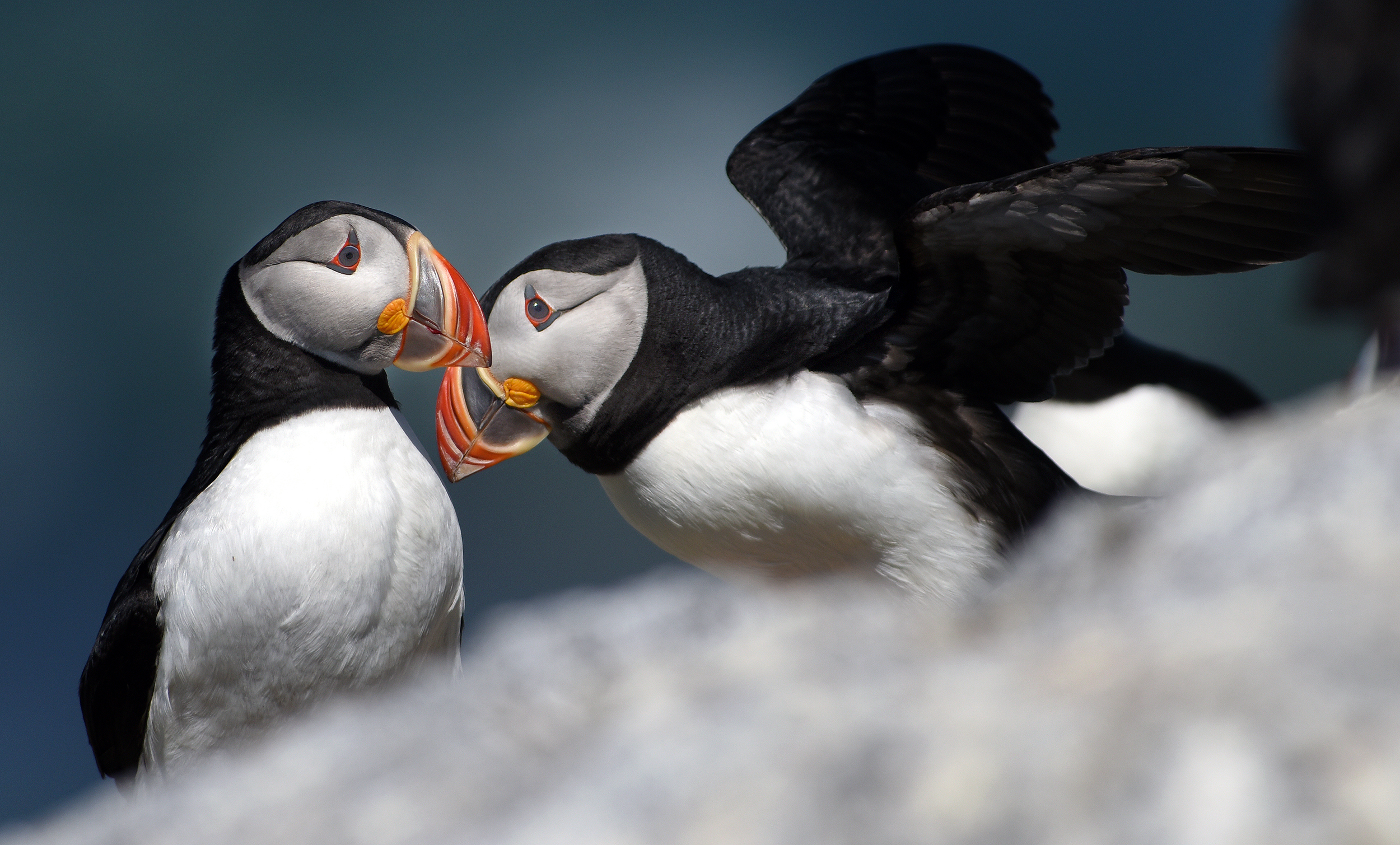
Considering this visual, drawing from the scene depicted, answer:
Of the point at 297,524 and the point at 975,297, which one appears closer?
the point at 297,524

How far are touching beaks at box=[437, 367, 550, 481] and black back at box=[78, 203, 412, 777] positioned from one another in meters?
0.23

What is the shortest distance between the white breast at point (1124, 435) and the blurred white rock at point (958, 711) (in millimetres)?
3100

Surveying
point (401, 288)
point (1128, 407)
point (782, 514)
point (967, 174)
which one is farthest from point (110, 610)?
point (1128, 407)

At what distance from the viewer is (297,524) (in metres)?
2.29

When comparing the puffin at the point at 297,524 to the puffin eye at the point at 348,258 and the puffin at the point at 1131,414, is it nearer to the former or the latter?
the puffin eye at the point at 348,258

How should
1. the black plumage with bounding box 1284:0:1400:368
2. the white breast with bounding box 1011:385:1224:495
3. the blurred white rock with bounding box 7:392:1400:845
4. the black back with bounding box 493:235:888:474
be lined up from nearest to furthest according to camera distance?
the blurred white rock with bounding box 7:392:1400:845, the black plumage with bounding box 1284:0:1400:368, the black back with bounding box 493:235:888:474, the white breast with bounding box 1011:385:1224:495

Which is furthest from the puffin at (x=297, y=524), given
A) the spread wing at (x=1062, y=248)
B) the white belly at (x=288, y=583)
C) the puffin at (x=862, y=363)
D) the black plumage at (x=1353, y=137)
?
the black plumage at (x=1353, y=137)

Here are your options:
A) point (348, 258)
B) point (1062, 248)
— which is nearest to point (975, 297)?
point (1062, 248)

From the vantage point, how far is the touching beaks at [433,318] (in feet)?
8.33

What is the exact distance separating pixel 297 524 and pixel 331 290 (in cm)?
48

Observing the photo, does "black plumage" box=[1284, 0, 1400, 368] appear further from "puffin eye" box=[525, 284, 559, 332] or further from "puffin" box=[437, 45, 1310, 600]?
"puffin eye" box=[525, 284, 559, 332]

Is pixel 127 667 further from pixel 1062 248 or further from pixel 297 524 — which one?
pixel 1062 248

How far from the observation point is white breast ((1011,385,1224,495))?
404 centimetres

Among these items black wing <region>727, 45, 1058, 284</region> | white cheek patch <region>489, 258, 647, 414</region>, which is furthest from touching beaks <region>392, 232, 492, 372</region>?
black wing <region>727, 45, 1058, 284</region>
